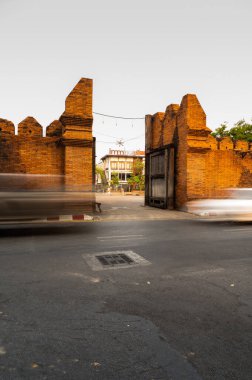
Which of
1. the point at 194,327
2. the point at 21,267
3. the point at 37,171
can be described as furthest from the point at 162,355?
the point at 37,171

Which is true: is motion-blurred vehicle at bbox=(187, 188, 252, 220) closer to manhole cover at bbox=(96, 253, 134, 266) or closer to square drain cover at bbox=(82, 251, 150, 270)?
square drain cover at bbox=(82, 251, 150, 270)

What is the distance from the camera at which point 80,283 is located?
3.75 m

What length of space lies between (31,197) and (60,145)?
499 centimetres

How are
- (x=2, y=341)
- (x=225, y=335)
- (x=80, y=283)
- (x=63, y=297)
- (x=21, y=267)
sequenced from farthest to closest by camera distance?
1. (x=21, y=267)
2. (x=80, y=283)
3. (x=63, y=297)
4. (x=225, y=335)
5. (x=2, y=341)

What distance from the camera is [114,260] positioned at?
4.95 m

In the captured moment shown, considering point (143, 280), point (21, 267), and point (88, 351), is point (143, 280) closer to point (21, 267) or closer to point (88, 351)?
point (88, 351)

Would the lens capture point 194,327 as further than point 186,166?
No

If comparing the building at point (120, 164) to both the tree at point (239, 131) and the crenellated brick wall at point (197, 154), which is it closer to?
the tree at point (239, 131)

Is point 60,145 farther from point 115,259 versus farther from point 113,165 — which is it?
point 113,165

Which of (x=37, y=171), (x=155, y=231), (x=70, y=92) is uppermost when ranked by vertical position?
(x=70, y=92)

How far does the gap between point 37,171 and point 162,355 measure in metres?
11.0

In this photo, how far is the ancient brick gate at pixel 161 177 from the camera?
49.6 feet

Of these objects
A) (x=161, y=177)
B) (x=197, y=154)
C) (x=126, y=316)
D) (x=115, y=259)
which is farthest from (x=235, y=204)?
(x=126, y=316)

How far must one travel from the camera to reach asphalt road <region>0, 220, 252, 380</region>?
78.7 inches
